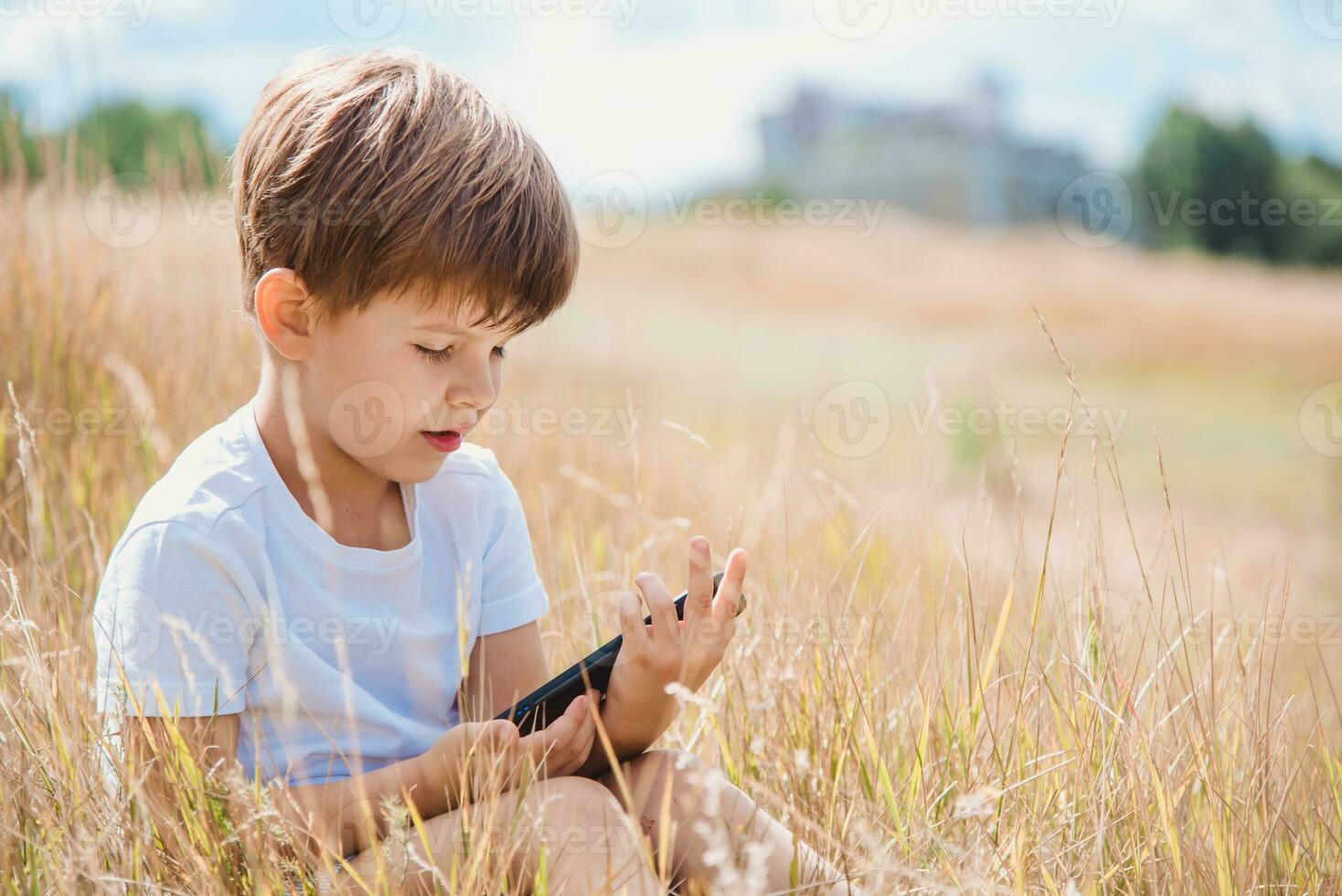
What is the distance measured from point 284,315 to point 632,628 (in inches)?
26.1

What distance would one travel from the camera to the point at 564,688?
59.8 inches

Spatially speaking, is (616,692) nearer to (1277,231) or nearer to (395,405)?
(395,405)

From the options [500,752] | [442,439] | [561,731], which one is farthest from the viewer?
[442,439]

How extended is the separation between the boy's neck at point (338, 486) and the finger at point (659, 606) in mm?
433

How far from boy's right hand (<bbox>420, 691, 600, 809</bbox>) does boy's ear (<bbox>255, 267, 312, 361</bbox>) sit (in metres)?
0.59

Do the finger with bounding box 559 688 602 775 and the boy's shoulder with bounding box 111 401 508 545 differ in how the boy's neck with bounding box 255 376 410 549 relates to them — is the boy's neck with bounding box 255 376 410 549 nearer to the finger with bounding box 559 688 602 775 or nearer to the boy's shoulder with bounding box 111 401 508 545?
the boy's shoulder with bounding box 111 401 508 545

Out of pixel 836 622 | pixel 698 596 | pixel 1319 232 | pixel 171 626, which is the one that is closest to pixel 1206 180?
pixel 1319 232

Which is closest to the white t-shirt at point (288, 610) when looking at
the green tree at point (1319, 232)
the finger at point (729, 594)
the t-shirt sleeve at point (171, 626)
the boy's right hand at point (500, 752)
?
the t-shirt sleeve at point (171, 626)

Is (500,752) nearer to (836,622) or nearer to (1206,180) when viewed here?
(836,622)

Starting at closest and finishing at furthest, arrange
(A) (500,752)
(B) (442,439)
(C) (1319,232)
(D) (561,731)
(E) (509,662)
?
1. (A) (500,752)
2. (D) (561,731)
3. (B) (442,439)
4. (E) (509,662)
5. (C) (1319,232)

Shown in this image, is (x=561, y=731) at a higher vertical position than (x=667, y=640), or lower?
lower

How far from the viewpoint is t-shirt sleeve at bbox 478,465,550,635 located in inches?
70.0

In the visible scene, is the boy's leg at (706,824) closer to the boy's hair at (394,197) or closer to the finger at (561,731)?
the finger at (561,731)

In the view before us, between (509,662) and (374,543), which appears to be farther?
(509,662)
